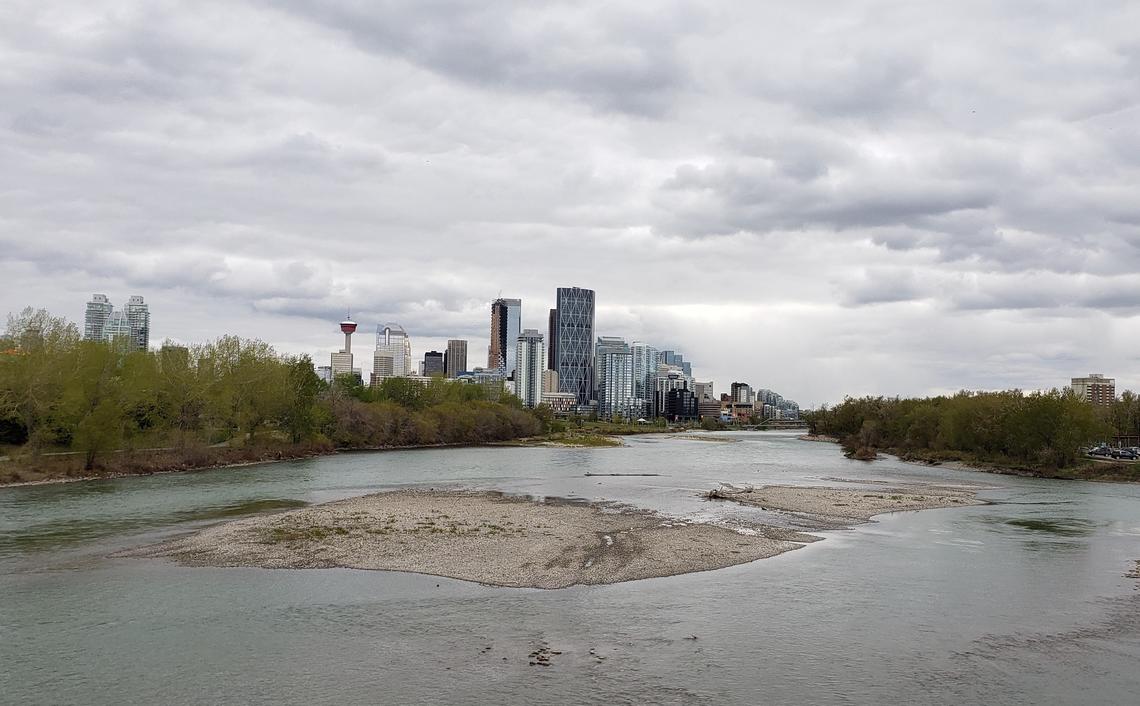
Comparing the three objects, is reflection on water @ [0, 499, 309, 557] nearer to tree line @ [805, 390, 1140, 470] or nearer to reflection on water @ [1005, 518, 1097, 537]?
reflection on water @ [1005, 518, 1097, 537]

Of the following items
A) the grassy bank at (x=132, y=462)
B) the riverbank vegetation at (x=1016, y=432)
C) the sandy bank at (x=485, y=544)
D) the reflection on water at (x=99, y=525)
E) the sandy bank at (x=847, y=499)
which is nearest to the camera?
the sandy bank at (x=485, y=544)

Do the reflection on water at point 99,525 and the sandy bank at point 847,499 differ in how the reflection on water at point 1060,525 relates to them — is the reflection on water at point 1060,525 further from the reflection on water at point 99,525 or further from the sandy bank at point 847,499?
the reflection on water at point 99,525

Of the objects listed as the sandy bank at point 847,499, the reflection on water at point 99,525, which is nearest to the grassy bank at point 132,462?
the reflection on water at point 99,525

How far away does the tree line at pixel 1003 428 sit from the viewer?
93875 millimetres

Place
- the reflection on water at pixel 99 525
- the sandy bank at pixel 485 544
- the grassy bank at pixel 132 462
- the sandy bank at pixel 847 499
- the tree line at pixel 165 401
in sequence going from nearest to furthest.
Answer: the sandy bank at pixel 485 544 < the reflection on water at pixel 99 525 < the sandy bank at pixel 847 499 < the grassy bank at pixel 132 462 < the tree line at pixel 165 401

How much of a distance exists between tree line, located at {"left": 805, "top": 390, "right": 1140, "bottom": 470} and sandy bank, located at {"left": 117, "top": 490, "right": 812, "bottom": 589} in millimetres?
70923

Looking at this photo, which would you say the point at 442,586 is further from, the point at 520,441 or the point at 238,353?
the point at 520,441

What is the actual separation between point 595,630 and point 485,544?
547 inches

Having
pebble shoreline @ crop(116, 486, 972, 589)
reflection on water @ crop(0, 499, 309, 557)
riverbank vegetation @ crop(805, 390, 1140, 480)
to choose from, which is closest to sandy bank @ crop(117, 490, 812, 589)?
pebble shoreline @ crop(116, 486, 972, 589)

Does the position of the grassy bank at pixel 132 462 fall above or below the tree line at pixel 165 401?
below

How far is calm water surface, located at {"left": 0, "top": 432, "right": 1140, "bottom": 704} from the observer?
18391 millimetres

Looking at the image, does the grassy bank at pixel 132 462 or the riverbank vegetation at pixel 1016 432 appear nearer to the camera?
the grassy bank at pixel 132 462

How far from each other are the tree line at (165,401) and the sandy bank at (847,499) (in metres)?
56.9

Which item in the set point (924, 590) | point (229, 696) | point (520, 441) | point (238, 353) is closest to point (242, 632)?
point (229, 696)
